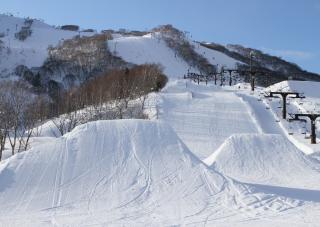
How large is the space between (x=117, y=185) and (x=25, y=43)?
150 m

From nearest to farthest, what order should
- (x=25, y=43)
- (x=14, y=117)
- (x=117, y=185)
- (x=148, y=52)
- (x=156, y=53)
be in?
(x=117, y=185), (x=14, y=117), (x=148, y=52), (x=156, y=53), (x=25, y=43)

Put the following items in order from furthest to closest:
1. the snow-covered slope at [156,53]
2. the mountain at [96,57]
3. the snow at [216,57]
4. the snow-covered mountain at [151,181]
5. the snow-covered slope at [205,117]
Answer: the snow at [216,57]
the snow-covered slope at [156,53]
the mountain at [96,57]
the snow-covered slope at [205,117]
the snow-covered mountain at [151,181]

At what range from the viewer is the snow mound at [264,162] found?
18.0 m

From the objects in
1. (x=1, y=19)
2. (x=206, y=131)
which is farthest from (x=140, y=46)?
(x=206, y=131)

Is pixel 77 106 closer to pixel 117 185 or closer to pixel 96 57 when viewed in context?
pixel 117 185

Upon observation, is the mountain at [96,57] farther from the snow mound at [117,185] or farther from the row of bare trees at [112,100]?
the snow mound at [117,185]

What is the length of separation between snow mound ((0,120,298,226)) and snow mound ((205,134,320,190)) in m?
3.71

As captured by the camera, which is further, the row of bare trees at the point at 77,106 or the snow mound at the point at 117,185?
the row of bare trees at the point at 77,106

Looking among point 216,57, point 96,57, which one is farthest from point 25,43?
point 216,57

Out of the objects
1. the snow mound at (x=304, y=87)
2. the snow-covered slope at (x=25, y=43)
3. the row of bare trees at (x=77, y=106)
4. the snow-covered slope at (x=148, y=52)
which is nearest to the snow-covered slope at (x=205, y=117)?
the row of bare trees at (x=77, y=106)

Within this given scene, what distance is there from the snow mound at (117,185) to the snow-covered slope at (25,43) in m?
103

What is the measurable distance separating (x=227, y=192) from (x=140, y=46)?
129248mm

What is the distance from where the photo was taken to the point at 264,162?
19.5 meters

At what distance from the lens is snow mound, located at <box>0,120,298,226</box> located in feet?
38.5
